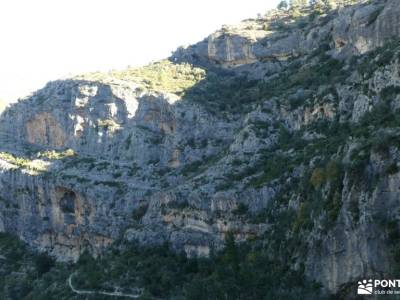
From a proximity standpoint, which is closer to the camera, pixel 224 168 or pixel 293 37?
pixel 224 168

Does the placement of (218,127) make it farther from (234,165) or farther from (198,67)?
(198,67)

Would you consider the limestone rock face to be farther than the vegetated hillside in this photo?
Yes

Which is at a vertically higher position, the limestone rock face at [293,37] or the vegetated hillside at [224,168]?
the limestone rock face at [293,37]

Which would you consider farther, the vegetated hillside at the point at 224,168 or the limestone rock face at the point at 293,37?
the limestone rock face at the point at 293,37

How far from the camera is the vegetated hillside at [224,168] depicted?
58969 mm

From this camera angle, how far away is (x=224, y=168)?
88.4 meters

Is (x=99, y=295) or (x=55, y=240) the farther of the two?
(x=55, y=240)

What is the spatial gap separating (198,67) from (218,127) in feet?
90.8

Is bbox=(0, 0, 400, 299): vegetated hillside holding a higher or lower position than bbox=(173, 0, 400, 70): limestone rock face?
lower

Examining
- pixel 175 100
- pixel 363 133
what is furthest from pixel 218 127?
pixel 363 133

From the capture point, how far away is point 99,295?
80.1 m

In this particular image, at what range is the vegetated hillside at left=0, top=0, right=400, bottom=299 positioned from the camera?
193ft

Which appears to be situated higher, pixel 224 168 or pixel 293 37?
pixel 293 37

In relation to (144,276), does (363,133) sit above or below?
above
